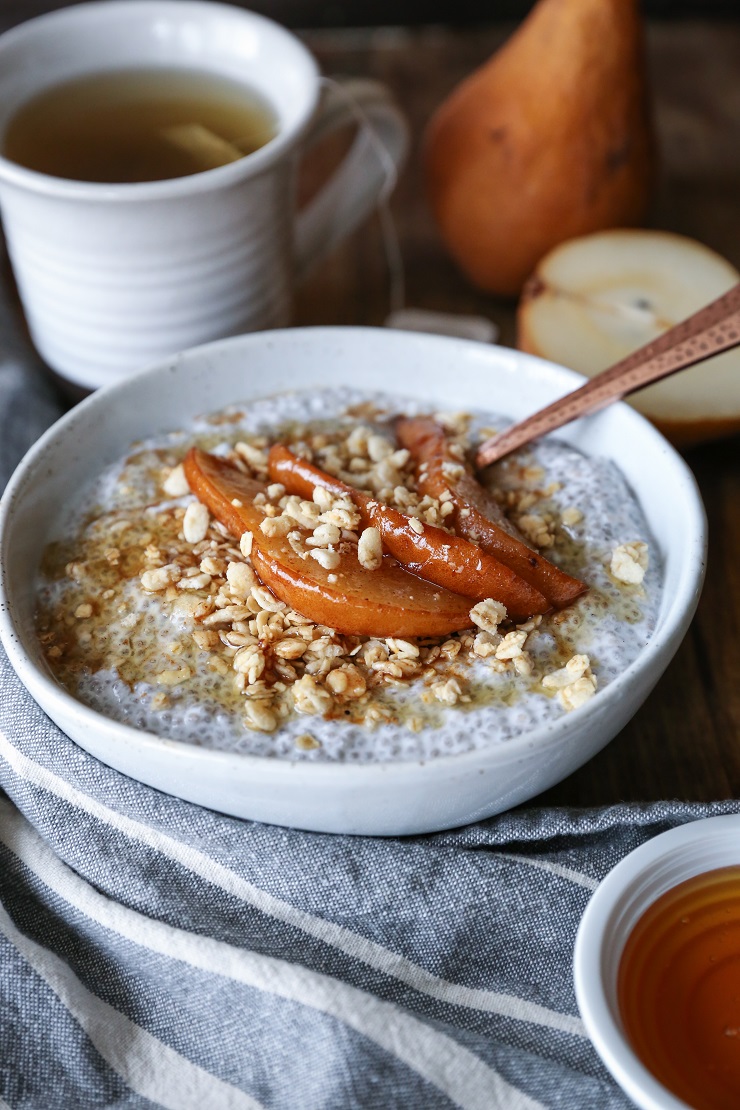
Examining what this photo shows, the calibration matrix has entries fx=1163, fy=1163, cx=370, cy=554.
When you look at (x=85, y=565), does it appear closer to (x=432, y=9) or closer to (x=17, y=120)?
(x=17, y=120)

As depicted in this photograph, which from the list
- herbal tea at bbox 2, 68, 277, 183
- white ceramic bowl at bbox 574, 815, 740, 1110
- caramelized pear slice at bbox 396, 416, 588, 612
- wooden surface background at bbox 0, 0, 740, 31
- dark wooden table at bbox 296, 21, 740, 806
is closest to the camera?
white ceramic bowl at bbox 574, 815, 740, 1110

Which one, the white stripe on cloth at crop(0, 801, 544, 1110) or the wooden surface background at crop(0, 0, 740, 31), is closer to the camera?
the white stripe on cloth at crop(0, 801, 544, 1110)

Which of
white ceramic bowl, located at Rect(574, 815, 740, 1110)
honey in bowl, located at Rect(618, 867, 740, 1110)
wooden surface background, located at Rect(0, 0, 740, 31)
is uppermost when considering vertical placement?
wooden surface background, located at Rect(0, 0, 740, 31)

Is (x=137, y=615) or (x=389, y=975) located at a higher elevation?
(x=137, y=615)

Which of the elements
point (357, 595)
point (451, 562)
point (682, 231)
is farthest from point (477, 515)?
point (682, 231)

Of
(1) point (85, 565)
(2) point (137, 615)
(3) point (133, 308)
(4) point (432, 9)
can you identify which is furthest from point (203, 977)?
(4) point (432, 9)

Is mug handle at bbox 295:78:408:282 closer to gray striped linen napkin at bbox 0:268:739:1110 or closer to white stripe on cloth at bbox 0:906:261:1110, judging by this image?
gray striped linen napkin at bbox 0:268:739:1110

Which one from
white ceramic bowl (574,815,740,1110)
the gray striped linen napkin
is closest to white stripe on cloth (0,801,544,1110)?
the gray striped linen napkin

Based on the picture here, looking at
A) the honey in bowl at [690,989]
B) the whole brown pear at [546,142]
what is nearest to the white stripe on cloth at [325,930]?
the honey in bowl at [690,989]
